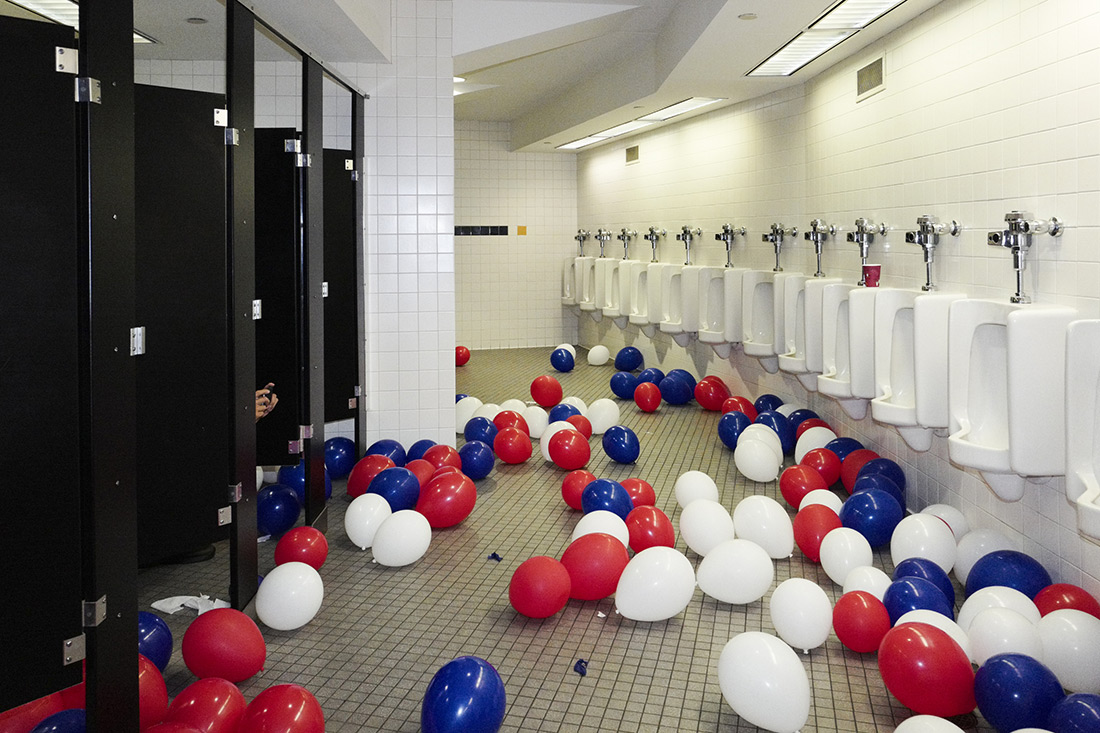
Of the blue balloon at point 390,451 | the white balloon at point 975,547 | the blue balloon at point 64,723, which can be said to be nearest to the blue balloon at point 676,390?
the blue balloon at point 390,451

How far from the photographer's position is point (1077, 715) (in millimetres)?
2004

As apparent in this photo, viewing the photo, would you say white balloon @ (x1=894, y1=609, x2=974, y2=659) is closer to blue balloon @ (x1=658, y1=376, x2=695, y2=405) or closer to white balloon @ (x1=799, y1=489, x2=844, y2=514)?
white balloon @ (x1=799, y1=489, x2=844, y2=514)

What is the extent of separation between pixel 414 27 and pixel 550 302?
599cm

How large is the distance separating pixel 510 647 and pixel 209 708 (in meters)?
1.03

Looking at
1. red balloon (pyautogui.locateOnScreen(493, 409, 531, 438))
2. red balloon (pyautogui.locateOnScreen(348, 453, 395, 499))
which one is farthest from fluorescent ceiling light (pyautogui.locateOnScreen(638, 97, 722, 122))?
red balloon (pyautogui.locateOnScreen(348, 453, 395, 499))

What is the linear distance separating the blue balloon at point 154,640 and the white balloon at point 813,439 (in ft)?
10.7

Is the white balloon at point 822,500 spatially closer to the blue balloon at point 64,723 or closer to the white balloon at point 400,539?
the white balloon at point 400,539

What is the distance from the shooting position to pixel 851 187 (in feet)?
15.7

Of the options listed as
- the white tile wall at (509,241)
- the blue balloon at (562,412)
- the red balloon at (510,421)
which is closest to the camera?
the red balloon at (510,421)

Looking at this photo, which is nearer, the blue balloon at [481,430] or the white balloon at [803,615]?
the white balloon at [803,615]

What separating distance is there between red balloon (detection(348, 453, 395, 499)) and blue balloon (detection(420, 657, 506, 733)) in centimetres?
210

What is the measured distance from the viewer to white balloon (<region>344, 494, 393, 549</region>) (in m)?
3.70

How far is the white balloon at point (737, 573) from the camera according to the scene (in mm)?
3055

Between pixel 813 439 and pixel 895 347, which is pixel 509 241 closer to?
pixel 813 439
